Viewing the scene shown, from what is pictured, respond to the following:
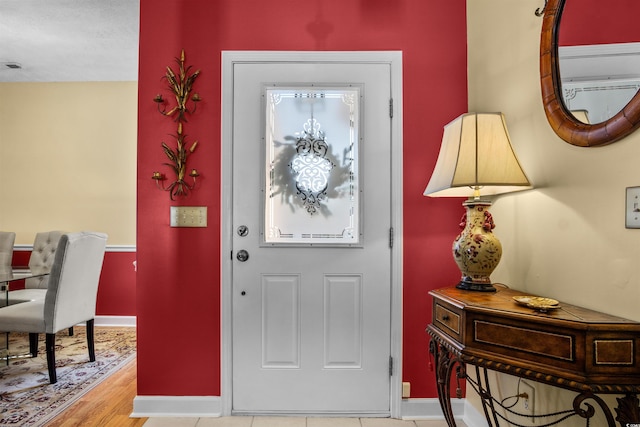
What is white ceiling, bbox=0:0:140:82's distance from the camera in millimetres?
2957

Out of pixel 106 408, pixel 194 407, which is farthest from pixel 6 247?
pixel 194 407

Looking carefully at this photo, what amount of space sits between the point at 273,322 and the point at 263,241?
467 mm

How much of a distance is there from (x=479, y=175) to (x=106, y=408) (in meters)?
2.45

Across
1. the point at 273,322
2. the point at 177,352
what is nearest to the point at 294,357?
the point at 273,322

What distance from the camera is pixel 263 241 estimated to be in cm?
218

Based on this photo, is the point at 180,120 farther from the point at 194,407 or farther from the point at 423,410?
the point at 423,410

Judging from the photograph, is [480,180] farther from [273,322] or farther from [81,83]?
[81,83]

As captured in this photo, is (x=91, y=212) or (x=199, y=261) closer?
(x=199, y=261)

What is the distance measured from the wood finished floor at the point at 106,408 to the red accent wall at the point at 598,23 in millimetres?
2711

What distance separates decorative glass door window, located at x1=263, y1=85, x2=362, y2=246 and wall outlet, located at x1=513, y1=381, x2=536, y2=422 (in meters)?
1.07

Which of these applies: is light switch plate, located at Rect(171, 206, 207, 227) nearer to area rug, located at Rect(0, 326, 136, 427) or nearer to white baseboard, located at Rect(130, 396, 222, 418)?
white baseboard, located at Rect(130, 396, 222, 418)

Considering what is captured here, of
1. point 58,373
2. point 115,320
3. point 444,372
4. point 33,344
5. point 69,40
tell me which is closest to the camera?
point 444,372

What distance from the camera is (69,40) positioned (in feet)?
11.3

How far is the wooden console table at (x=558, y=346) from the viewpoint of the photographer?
106 centimetres
